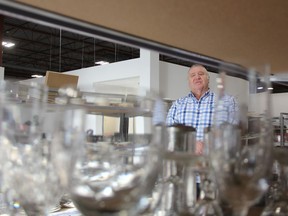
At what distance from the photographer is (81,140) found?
40 cm

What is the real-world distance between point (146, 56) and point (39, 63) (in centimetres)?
846

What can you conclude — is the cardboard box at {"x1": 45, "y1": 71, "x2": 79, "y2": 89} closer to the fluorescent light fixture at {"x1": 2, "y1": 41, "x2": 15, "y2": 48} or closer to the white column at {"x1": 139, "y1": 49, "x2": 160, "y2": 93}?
the white column at {"x1": 139, "y1": 49, "x2": 160, "y2": 93}

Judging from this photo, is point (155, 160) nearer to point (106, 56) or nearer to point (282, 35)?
point (282, 35)

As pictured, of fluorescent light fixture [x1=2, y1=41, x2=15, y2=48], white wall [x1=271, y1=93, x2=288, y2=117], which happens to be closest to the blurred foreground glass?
white wall [x1=271, y1=93, x2=288, y2=117]

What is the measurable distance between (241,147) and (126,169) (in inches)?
5.5

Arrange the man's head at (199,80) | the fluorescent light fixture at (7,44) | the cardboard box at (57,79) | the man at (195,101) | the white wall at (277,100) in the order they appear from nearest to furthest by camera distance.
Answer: the white wall at (277,100) → the cardboard box at (57,79) → the man at (195,101) → the man's head at (199,80) → the fluorescent light fixture at (7,44)

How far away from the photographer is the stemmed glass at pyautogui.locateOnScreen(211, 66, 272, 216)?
42 centimetres

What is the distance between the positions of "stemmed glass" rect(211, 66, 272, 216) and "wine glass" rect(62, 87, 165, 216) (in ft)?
0.24

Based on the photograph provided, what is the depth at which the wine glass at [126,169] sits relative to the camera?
396mm

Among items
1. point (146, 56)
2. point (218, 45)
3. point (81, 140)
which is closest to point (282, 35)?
point (218, 45)

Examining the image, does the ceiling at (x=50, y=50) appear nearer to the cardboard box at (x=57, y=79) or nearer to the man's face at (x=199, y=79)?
the man's face at (x=199, y=79)

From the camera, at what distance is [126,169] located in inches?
16.7

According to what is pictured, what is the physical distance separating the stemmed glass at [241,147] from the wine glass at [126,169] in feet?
0.24

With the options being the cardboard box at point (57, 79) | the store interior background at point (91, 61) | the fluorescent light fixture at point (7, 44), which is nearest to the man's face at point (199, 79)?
the store interior background at point (91, 61)
